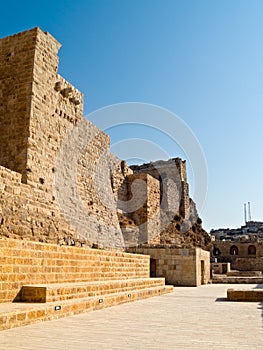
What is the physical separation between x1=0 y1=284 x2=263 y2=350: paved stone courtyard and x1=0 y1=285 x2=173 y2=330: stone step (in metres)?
0.11

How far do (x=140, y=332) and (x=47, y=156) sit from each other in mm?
6770

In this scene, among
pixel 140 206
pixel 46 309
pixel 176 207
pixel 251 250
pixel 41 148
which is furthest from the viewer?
pixel 251 250

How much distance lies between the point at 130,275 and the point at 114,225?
15.2 feet

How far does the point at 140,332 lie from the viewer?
395cm

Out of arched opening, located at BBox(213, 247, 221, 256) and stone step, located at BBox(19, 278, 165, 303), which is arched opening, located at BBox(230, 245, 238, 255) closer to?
arched opening, located at BBox(213, 247, 221, 256)

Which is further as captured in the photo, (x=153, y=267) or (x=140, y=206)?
(x=140, y=206)

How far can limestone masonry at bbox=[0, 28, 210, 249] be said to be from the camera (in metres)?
8.43

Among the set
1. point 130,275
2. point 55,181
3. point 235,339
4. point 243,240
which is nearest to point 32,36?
point 55,181

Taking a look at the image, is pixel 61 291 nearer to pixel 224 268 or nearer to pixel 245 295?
pixel 245 295

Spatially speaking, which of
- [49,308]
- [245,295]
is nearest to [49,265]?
[49,308]

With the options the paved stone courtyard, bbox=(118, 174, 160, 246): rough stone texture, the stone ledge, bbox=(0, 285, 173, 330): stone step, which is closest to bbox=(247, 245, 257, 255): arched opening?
bbox=(118, 174, 160, 246): rough stone texture

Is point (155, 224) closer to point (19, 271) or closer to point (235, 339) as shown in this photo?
point (19, 271)

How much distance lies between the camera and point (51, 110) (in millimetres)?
10484

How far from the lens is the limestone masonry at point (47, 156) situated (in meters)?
8.43
